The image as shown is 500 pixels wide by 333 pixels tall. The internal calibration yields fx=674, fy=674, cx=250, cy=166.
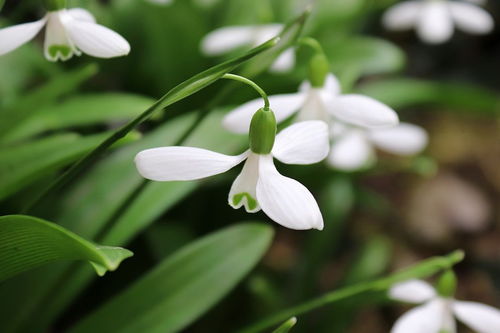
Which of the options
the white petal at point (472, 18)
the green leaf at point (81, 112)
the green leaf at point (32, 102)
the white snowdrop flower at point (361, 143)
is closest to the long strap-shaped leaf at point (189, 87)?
the green leaf at point (32, 102)

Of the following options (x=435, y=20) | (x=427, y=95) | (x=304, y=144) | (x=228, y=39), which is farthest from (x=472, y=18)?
(x=304, y=144)

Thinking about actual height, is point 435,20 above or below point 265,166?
below

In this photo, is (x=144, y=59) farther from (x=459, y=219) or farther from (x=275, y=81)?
(x=459, y=219)

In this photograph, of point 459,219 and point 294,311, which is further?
point 459,219

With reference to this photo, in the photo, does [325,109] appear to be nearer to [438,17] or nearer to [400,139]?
[400,139]

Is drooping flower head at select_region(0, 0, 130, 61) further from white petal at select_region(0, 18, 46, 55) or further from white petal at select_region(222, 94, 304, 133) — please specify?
white petal at select_region(222, 94, 304, 133)

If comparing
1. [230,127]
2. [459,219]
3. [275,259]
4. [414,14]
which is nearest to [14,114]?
[230,127]

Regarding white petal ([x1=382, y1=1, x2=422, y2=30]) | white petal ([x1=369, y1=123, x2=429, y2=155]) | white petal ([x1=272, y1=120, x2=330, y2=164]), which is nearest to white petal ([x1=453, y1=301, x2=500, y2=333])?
white petal ([x1=272, y1=120, x2=330, y2=164])
